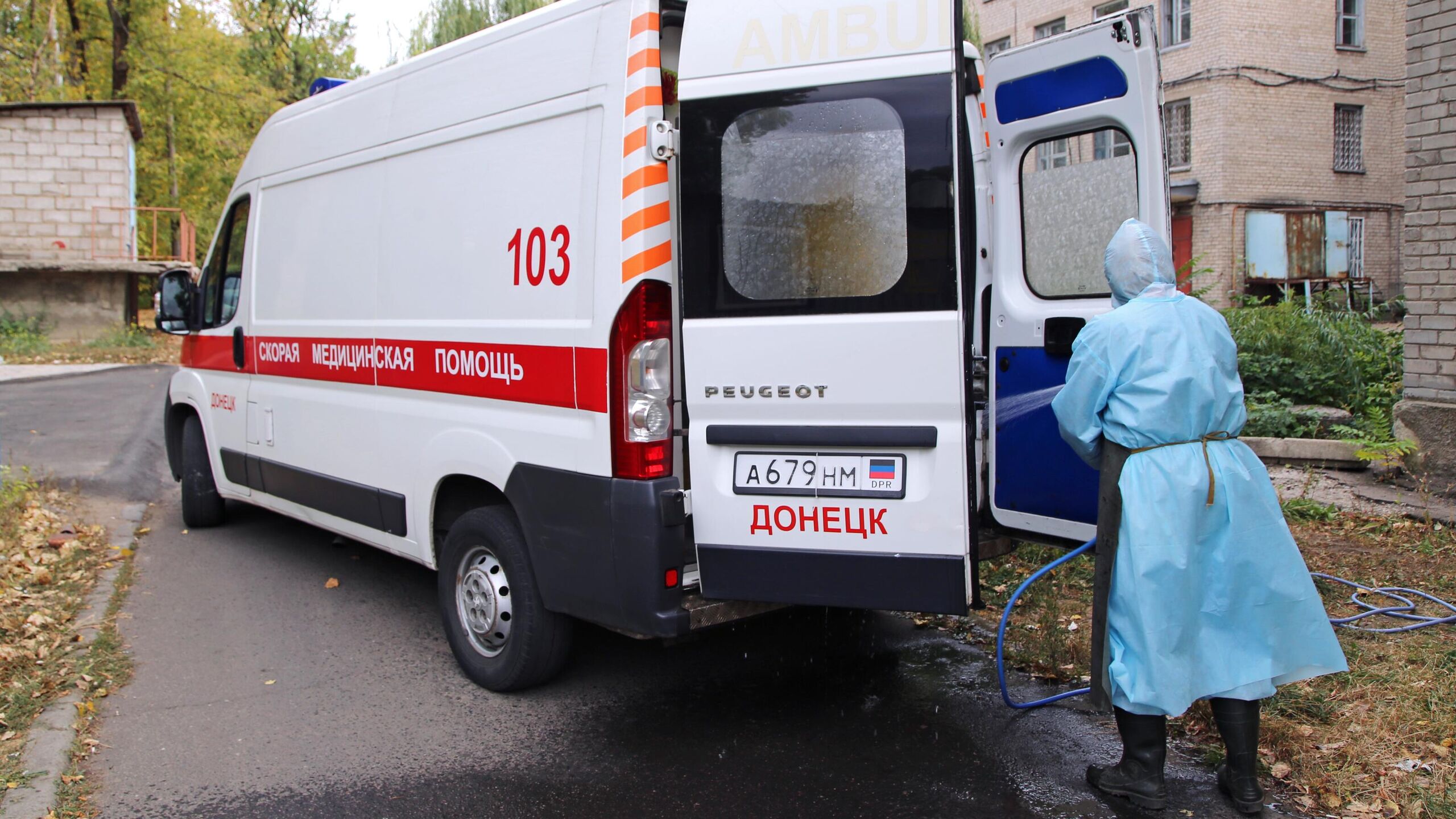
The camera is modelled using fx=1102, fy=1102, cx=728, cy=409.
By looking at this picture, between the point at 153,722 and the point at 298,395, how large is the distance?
2.09 metres

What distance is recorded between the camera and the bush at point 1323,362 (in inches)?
337

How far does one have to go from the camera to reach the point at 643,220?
372 centimetres

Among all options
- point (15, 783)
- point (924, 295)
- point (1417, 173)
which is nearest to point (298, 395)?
point (15, 783)

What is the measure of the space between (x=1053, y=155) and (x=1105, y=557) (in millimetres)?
2206

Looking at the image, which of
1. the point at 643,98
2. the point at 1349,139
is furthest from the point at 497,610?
the point at 1349,139

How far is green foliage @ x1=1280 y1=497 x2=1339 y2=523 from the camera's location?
6605 mm

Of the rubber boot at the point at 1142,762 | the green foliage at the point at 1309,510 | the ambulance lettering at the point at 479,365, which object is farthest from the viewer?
the green foliage at the point at 1309,510

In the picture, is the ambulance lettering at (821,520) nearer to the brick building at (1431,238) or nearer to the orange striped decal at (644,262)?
the orange striped decal at (644,262)

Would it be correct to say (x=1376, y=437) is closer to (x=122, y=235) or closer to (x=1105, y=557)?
(x=1105, y=557)

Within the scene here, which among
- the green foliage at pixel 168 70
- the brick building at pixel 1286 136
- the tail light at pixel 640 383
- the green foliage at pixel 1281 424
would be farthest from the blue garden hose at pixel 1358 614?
the green foliage at pixel 168 70

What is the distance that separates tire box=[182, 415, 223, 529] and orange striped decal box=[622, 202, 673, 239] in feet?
16.4

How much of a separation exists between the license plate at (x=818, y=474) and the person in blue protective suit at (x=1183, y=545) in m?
0.65

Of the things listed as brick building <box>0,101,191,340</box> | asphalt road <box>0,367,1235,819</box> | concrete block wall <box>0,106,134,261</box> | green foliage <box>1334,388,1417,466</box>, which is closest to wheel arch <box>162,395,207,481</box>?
asphalt road <box>0,367,1235,819</box>

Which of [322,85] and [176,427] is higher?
[322,85]
